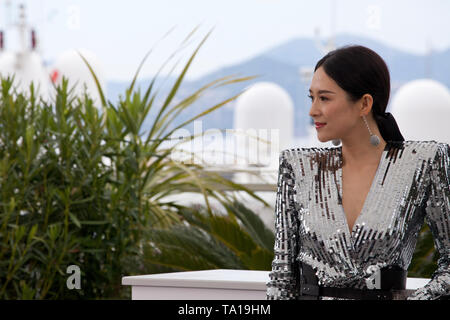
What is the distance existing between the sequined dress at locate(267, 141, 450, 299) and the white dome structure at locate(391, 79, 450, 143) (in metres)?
11.5

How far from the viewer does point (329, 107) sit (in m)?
1.49

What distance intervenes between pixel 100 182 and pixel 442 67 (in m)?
70.4

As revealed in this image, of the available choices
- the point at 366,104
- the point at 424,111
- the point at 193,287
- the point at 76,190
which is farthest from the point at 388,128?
the point at 424,111

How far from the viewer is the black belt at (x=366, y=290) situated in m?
1.45

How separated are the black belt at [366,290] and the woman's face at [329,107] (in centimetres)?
29

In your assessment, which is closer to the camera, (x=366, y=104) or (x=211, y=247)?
(x=366, y=104)

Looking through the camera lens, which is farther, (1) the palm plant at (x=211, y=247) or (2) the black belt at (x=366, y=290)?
(1) the palm plant at (x=211, y=247)

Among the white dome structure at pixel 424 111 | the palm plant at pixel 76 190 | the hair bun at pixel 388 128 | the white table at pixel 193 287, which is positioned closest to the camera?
the hair bun at pixel 388 128

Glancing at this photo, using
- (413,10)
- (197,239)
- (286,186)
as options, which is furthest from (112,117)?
(413,10)

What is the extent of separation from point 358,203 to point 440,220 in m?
0.17

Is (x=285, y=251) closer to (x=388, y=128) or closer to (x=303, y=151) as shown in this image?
(x=303, y=151)

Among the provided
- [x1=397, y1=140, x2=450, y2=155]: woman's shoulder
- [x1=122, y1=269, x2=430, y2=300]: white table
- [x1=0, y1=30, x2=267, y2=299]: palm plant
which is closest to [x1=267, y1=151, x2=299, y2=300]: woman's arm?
[x1=397, y1=140, x2=450, y2=155]: woman's shoulder

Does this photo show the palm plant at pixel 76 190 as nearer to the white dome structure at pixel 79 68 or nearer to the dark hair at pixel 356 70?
the dark hair at pixel 356 70

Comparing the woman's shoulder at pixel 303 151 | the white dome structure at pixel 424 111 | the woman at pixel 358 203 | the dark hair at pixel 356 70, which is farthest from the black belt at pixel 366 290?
the white dome structure at pixel 424 111
